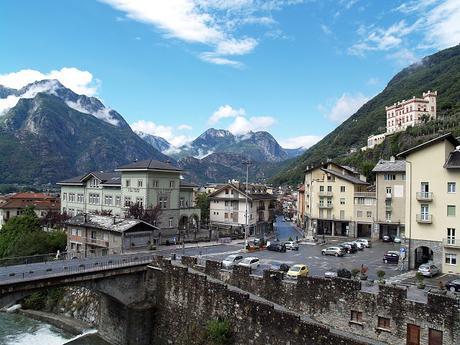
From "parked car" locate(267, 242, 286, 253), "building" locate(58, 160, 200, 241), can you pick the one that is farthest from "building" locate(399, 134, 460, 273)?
"building" locate(58, 160, 200, 241)

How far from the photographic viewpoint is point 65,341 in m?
34.9

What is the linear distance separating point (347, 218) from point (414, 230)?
1137 inches

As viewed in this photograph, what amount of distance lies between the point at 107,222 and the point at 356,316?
34.8 m

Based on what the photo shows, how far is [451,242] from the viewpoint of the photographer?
36844 millimetres

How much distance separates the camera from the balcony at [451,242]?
36.3 meters

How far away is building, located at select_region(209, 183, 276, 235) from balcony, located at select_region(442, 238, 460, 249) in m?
38.2

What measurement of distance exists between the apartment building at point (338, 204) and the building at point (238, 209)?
8600mm

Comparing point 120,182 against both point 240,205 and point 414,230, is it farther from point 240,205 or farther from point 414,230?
point 414,230

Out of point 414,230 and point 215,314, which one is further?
point 414,230

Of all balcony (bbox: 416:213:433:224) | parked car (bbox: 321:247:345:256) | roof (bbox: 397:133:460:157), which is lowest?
parked car (bbox: 321:247:345:256)

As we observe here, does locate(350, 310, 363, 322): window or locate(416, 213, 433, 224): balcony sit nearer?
locate(350, 310, 363, 322): window

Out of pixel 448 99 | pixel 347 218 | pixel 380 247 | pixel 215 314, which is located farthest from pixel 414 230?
pixel 448 99

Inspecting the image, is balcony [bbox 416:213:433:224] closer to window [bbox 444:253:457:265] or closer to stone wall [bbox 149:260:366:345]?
window [bbox 444:253:457:265]

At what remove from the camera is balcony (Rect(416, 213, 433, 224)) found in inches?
1510
